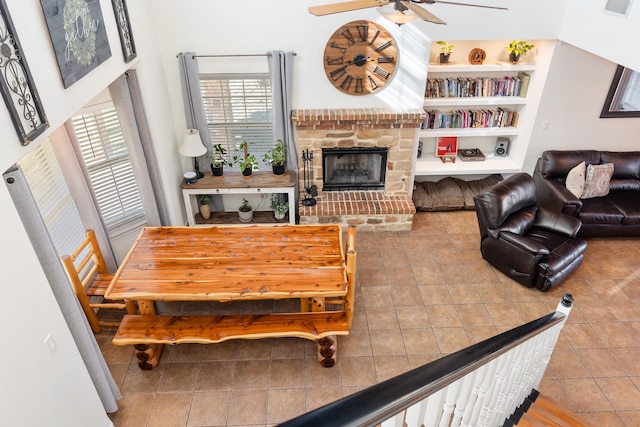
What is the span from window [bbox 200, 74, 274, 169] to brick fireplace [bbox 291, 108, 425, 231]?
42cm

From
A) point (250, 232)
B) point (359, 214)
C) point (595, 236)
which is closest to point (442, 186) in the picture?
point (359, 214)

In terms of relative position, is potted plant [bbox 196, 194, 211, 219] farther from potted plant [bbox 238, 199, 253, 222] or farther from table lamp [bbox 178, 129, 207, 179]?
table lamp [bbox 178, 129, 207, 179]

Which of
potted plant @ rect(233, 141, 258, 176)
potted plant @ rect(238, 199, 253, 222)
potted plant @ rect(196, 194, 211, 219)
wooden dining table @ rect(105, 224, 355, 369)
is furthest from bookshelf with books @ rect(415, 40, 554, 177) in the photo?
potted plant @ rect(196, 194, 211, 219)

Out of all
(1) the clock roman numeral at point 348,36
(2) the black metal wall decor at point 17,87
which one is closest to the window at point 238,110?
(1) the clock roman numeral at point 348,36

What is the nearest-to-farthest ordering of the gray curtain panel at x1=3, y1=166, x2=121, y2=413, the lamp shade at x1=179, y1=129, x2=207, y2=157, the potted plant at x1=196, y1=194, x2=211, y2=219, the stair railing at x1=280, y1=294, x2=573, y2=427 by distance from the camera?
the stair railing at x1=280, y1=294, x2=573, y2=427, the gray curtain panel at x1=3, y1=166, x2=121, y2=413, the lamp shade at x1=179, y1=129, x2=207, y2=157, the potted plant at x1=196, y1=194, x2=211, y2=219

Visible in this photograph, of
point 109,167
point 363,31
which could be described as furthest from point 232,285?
point 363,31

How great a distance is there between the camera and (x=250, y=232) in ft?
14.2

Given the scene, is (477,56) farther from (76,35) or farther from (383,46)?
(76,35)

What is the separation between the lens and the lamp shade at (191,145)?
17.1ft

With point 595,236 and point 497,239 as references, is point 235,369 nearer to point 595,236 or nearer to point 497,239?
point 497,239

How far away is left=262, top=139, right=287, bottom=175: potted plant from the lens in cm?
546

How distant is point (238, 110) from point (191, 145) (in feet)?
2.37

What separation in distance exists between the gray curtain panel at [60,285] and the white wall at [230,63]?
0.55 ft

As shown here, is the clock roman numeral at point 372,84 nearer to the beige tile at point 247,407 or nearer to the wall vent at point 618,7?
the wall vent at point 618,7
